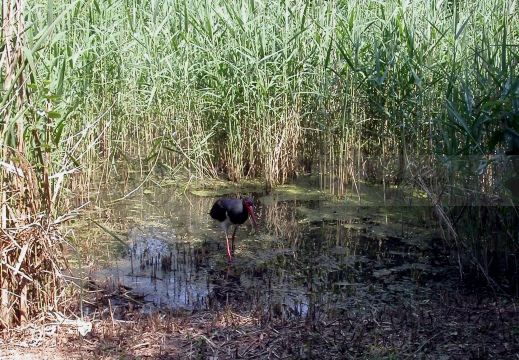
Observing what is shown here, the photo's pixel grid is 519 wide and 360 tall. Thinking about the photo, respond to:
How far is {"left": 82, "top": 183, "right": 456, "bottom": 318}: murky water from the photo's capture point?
4484 millimetres

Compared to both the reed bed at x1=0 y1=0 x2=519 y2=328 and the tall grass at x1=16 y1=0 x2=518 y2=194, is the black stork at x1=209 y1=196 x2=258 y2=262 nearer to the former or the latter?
the reed bed at x1=0 y1=0 x2=519 y2=328

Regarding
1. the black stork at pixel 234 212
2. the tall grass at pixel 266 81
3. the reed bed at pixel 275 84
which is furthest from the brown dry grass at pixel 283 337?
the tall grass at pixel 266 81

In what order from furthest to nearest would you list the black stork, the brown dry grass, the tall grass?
the tall grass, the black stork, the brown dry grass

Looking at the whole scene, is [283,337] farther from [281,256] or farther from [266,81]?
[266,81]

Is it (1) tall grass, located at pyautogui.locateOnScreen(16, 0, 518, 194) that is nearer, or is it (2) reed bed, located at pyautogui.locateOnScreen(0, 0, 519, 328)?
(2) reed bed, located at pyautogui.locateOnScreen(0, 0, 519, 328)

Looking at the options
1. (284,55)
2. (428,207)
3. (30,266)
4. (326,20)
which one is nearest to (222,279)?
(30,266)

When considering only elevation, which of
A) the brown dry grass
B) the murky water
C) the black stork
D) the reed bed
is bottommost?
the brown dry grass

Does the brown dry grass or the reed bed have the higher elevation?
the reed bed

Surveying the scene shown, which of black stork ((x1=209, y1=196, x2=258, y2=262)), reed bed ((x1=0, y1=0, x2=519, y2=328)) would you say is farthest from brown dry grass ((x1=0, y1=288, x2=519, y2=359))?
black stork ((x1=209, y1=196, x2=258, y2=262))

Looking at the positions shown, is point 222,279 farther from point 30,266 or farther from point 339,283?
point 30,266

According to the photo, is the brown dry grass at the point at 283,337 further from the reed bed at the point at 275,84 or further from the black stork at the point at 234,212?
the black stork at the point at 234,212

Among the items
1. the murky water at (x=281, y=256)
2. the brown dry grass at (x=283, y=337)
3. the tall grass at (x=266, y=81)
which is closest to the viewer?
the brown dry grass at (x=283, y=337)

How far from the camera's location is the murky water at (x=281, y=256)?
4.48 m

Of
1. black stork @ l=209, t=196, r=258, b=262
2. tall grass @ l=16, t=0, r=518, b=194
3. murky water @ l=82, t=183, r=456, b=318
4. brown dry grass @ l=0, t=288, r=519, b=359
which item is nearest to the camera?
brown dry grass @ l=0, t=288, r=519, b=359
